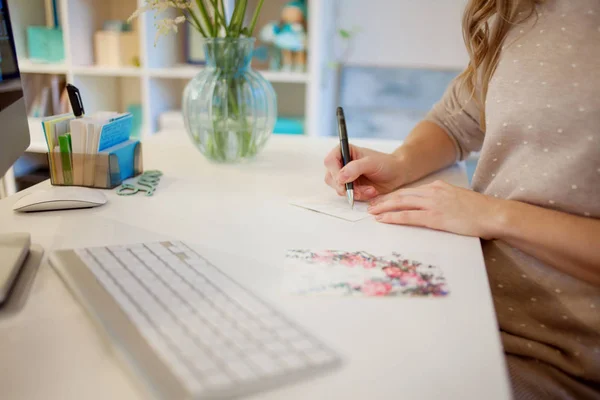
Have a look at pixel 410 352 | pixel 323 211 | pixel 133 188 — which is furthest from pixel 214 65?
pixel 410 352

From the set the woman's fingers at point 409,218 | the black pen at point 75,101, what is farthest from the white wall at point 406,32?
the woman's fingers at point 409,218

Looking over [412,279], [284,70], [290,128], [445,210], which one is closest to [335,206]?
[445,210]

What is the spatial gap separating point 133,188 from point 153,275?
40cm

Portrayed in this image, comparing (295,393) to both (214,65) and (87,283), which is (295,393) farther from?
(214,65)

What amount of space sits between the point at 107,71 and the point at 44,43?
Answer: 15.6 inches

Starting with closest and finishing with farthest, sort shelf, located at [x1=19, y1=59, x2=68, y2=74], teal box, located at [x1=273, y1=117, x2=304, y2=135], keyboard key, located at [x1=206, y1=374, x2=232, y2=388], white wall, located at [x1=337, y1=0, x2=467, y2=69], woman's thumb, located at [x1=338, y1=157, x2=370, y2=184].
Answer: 1. keyboard key, located at [x1=206, y1=374, x2=232, y2=388]
2. woman's thumb, located at [x1=338, y1=157, x2=370, y2=184]
3. white wall, located at [x1=337, y1=0, x2=467, y2=69]
4. teal box, located at [x1=273, y1=117, x2=304, y2=135]
5. shelf, located at [x1=19, y1=59, x2=68, y2=74]

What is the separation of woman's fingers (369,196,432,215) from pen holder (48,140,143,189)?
18.2 inches

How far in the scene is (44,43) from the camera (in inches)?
107

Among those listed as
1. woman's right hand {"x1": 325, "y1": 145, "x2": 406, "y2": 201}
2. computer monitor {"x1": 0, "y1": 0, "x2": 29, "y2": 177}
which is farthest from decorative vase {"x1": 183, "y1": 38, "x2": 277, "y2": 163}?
computer monitor {"x1": 0, "y1": 0, "x2": 29, "y2": 177}

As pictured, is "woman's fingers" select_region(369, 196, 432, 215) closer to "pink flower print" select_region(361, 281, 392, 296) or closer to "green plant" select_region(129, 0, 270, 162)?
"pink flower print" select_region(361, 281, 392, 296)

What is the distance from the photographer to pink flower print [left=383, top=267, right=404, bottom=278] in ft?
1.99

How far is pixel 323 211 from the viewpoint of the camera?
2.78ft

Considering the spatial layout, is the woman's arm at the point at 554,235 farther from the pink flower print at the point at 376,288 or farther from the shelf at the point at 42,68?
the shelf at the point at 42,68

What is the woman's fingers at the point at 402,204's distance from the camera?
0.79 metres
